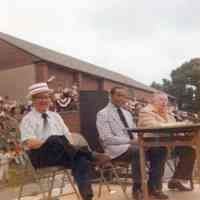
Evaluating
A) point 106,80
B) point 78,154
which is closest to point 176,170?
point 78,154

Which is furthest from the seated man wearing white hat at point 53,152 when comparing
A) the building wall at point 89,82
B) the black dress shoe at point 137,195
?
the building wall at point 89,82

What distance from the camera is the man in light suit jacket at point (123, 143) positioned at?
373cm

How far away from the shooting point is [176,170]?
416 cm

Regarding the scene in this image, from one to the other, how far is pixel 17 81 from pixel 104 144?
59.8 feet

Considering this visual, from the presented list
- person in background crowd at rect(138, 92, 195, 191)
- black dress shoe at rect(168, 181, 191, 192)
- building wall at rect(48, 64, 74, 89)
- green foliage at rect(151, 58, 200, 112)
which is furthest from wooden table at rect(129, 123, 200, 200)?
green foliage at rect(151, 58, 200, 112)

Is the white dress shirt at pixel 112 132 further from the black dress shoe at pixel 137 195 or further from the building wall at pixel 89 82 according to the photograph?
the building wall at pixel 89 82

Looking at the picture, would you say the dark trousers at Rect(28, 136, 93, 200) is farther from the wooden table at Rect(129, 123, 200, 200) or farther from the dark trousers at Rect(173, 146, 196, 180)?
the dark trousers at Rect(173, 146, 196, 180)

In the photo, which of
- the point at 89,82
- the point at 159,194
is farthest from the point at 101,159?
the point at 89,82

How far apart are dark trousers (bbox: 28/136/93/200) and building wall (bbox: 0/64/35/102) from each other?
17.2 m

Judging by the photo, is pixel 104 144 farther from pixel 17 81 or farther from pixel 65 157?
pixel 17 81

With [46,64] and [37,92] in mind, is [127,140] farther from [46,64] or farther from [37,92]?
[46,64]

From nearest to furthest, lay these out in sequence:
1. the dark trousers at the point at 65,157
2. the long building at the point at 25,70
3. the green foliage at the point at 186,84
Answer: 1. the dark trousers at the point at 65,157
2. the long building at the point at 25,70
3. the green foliage at the point at 186,84

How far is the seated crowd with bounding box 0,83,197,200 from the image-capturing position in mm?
3170

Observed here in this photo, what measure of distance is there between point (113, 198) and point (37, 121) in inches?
44.0
